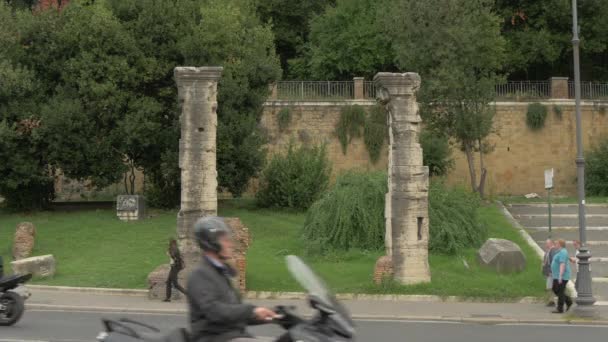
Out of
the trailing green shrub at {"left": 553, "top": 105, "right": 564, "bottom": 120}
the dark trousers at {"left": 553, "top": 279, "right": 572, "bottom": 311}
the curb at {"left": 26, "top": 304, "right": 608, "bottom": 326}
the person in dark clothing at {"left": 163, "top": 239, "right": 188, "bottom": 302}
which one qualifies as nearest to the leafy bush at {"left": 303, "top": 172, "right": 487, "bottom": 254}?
the person in dark clothing at {"left": 163, "top": 239, "right": 188, "bottom": 302}

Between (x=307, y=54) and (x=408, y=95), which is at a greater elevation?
Answer: (x=307, y=54)

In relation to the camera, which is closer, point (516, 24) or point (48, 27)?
point (48, 27)

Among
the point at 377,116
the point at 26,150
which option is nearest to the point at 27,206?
the point at 26,150

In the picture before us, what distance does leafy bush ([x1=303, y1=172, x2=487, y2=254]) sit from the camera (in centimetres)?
2533

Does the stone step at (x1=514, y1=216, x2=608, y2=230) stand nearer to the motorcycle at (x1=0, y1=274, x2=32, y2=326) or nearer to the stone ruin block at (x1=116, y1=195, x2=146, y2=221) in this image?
the stone ruin block at (x1=116, y1=195, x2=146, y2=221)

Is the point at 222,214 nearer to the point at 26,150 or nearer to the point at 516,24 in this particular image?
the point at 26,150

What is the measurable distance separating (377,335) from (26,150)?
69.5 feet

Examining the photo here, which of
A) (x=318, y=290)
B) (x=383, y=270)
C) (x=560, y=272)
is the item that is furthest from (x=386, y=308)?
(x=318, y=290)

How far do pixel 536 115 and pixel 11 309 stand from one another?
34.3 meters

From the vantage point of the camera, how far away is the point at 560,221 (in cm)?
3238

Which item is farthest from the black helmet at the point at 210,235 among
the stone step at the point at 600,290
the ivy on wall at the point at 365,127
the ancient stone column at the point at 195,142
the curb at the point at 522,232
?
the ivy on wall at the point at 365,127

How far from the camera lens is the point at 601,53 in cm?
5278

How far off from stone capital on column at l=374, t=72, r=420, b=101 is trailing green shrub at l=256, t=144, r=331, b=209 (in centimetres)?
1350

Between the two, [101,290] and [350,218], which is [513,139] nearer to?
[350,218]
